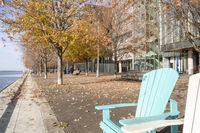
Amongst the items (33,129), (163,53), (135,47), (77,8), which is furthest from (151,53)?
(33,129)

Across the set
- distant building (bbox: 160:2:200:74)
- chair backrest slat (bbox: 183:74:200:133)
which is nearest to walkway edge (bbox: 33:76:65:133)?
chair backrest slat (bbox: 183:74:200:133)

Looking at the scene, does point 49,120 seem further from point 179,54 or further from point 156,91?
point 179,54

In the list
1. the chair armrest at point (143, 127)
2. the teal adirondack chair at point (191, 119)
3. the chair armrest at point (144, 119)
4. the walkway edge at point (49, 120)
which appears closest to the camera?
the chair armrest at point (143, 127)

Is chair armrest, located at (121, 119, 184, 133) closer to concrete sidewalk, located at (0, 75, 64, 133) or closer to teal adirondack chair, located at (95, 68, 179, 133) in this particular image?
teal adirondack chair, located at (95, 68, 179, 133)

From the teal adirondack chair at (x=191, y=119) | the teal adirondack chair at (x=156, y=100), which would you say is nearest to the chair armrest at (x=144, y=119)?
the teal adirondack chair at (x=156, y=100)

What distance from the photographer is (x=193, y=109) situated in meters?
3.49

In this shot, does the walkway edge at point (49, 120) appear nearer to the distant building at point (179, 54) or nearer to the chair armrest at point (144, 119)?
the chair armrest at point (144, 119)

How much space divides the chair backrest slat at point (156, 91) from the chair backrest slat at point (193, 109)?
0.86 meters

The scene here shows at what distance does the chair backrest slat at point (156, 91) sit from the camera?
4527 mm

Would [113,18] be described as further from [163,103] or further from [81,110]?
[163,103]

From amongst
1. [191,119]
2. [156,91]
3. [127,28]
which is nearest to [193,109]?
[191,119]

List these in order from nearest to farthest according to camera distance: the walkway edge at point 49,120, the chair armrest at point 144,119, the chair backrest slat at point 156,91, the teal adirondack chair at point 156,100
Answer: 1. the chair armrest at point 144,119
2. the teal adirondack chair at point 156,100
3. the chair backrest slat at point 156,91
4. the walkway edge at point 49,120

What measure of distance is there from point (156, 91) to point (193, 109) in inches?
53.1

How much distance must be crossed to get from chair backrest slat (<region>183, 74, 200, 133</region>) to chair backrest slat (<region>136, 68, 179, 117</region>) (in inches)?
33.9
